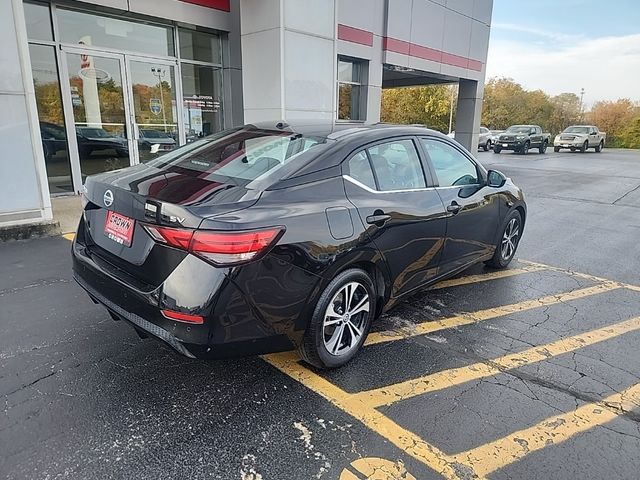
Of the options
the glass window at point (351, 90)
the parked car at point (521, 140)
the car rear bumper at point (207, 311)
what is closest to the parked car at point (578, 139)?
the parked car at point (521, 140)

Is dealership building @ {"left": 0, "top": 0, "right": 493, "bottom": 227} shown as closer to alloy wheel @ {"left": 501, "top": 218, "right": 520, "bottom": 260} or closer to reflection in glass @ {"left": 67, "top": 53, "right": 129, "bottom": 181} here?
reflection in glass @ {"left": 67, "top": 53, "right": 129, "bottom": 181}

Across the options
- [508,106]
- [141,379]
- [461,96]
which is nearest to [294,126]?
[141,379]

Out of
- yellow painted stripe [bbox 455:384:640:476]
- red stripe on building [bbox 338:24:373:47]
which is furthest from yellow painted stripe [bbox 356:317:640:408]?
red stripe on building [bbox 338:24:373:47]

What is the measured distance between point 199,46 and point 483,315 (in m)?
8.47

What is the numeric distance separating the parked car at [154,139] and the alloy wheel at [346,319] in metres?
7.16

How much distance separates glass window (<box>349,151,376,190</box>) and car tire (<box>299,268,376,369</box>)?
2.01 feet

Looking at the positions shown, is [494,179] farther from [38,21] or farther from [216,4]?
[38,21]

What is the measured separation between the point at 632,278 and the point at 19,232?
727 cm

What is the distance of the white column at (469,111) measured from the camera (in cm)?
1753

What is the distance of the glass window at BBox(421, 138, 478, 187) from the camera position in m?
3.86

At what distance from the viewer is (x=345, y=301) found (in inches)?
119

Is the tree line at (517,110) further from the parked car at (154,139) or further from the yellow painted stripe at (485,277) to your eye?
the yellow painted stripe at (485,277)

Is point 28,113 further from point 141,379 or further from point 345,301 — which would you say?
point 345,301

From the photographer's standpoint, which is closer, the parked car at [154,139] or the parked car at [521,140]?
the parked car at [154,139]
